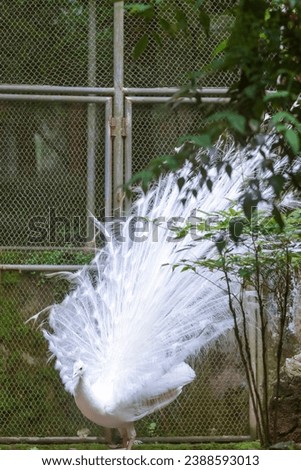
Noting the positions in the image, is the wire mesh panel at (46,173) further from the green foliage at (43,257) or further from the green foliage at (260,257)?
the green foliage at (260,257)

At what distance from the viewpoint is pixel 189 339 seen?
4.86m

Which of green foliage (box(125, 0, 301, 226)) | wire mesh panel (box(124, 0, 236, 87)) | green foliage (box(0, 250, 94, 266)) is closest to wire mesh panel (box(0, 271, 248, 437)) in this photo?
green foliage (box(0, 250, 94, 266))

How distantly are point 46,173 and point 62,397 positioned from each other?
1.38m

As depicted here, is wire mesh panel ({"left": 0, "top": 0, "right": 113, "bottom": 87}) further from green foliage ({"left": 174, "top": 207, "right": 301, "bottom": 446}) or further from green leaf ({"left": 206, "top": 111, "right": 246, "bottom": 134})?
green leaf ({"left": 206, "top": 111, "right": 246, "bottom": 134})

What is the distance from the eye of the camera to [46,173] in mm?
5465

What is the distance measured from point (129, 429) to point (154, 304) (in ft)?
2.42

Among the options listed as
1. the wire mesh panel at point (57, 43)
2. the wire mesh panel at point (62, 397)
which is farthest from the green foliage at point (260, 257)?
the wire mesh panel at point (57, 43)

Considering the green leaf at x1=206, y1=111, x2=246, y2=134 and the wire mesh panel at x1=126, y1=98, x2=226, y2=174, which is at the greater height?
the green leaf at x1=206, y1=111, x2=246, y2=134

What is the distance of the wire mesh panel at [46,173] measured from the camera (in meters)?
5.44

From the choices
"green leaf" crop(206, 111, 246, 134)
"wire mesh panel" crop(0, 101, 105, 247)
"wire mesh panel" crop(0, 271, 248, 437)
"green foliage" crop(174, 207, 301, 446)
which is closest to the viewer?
"green leaf" crop(206, 111, 246, 134)

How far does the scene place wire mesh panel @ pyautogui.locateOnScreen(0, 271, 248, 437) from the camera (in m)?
5.34

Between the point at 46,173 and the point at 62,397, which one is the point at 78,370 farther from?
the point at 46,173

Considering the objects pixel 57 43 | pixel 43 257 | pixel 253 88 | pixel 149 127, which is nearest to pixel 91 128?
pixel 149 127

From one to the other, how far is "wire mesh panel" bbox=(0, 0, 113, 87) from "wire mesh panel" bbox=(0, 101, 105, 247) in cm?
18
